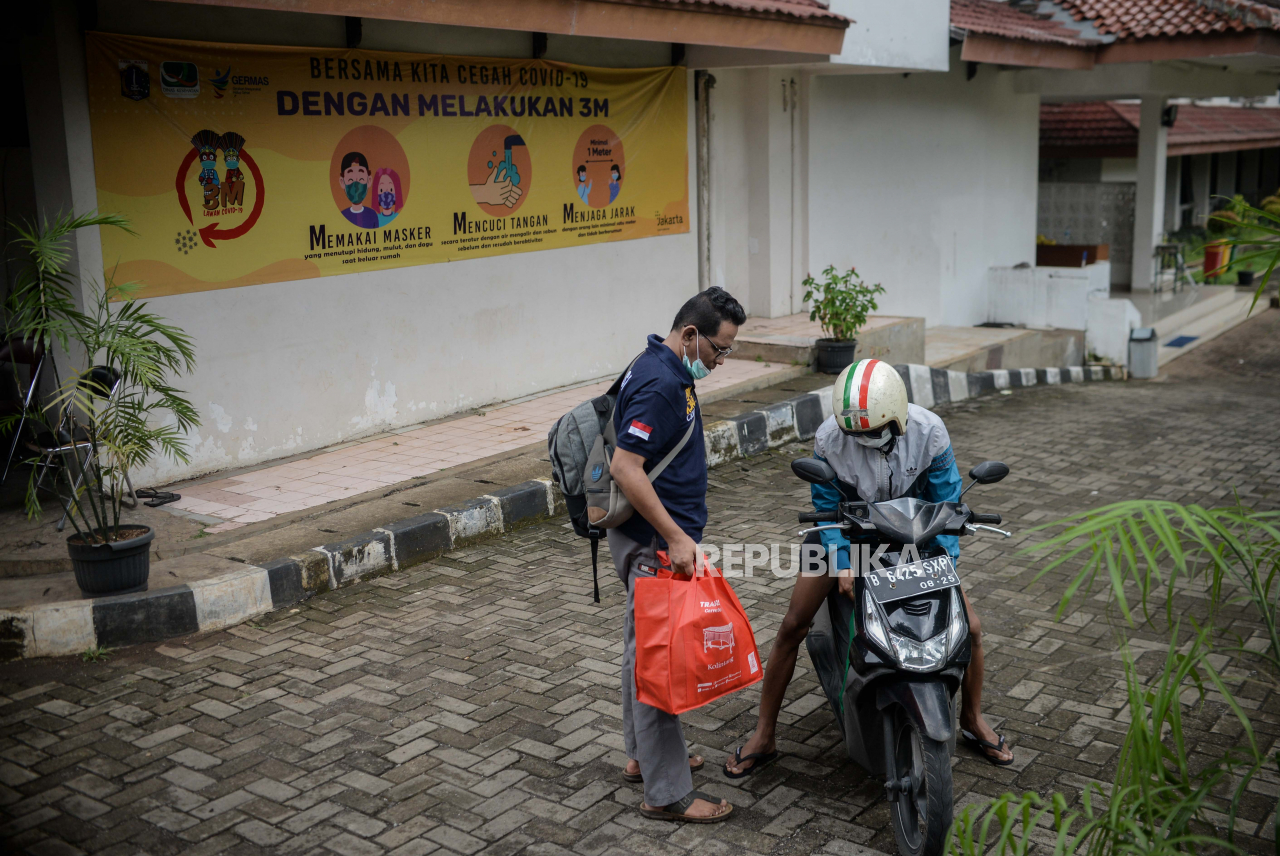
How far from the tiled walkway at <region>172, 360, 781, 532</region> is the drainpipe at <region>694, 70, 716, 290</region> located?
221 centimetres

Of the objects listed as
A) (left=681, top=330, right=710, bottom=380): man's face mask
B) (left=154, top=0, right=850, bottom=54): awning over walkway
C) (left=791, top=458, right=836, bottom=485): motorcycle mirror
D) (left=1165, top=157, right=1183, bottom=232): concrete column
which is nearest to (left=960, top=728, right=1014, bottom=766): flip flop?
(left=791, top=458, right=836, bottom=485): motorcycle mirror

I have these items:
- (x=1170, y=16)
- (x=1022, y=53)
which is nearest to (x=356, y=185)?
(x=1022, y=53)

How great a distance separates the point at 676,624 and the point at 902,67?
10235 millimetres

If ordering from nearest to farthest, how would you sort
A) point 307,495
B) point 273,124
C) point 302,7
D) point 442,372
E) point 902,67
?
point 302,7 → point 307,495 → point 273,124 → point 442,372 → point 902,67

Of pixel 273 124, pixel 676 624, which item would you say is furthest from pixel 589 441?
pixel 273 124

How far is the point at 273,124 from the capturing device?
25.1ft

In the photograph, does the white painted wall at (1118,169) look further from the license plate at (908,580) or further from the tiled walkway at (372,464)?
the license plate at (908,580)

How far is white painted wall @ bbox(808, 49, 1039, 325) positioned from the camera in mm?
13266

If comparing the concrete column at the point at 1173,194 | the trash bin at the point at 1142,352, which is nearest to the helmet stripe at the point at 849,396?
the trash bin at the point at 1142,352

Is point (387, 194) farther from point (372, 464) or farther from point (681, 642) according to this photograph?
point (681, 642)

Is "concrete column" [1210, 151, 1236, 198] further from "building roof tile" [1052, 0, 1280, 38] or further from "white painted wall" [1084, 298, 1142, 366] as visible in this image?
"white painted wall" [1084, 298, 1142, 366]

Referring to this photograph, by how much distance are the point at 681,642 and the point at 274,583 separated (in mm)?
2928

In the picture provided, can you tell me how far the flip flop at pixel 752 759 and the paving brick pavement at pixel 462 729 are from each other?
0.14ft

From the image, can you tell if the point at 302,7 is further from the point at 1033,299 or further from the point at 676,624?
the point at 1033,299
